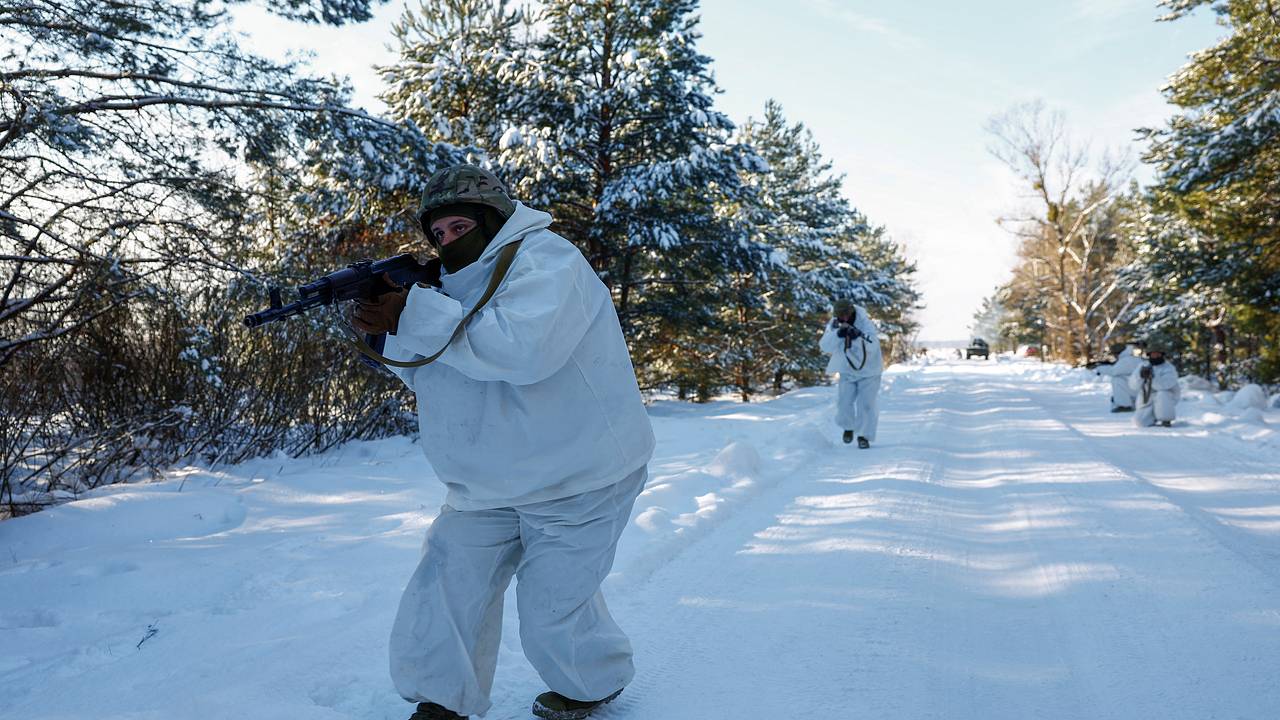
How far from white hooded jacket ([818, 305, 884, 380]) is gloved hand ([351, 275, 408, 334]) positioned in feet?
25.9

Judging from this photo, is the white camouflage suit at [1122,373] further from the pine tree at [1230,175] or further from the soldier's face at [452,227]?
the soldier's face at [452,227]

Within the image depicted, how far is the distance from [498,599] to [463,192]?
136 centimetres

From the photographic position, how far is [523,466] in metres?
2.37

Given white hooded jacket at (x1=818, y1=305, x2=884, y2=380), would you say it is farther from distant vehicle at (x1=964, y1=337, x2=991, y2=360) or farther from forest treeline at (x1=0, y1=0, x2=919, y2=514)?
distant vehicle at (x1=964, y1=337, x2=991, y2=360)

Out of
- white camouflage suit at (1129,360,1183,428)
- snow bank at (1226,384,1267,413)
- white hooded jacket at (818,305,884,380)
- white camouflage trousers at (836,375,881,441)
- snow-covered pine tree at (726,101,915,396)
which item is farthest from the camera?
snow-covered pine tree at (726,101,915,396)

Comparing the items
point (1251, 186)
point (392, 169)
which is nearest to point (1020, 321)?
point (1251, 186)

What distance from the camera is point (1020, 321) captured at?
191 ft

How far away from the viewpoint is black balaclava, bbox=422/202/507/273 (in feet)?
8.14

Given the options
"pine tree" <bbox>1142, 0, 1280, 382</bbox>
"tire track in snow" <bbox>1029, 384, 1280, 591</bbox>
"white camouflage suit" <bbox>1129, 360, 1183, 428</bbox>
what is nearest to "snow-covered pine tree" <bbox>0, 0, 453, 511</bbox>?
"tire track in snow" <bbox>1029, 384, 1280, 591</bbox>

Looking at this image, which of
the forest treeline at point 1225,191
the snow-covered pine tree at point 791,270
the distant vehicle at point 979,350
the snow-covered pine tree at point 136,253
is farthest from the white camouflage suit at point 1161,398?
the distant vehicle at point 979,350

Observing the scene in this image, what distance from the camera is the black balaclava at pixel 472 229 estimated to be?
2.48 m

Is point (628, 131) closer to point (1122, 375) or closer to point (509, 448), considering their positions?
point (1122, 375)

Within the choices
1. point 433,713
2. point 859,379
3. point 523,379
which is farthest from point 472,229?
point 859,379

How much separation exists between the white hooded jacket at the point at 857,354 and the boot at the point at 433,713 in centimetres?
773
